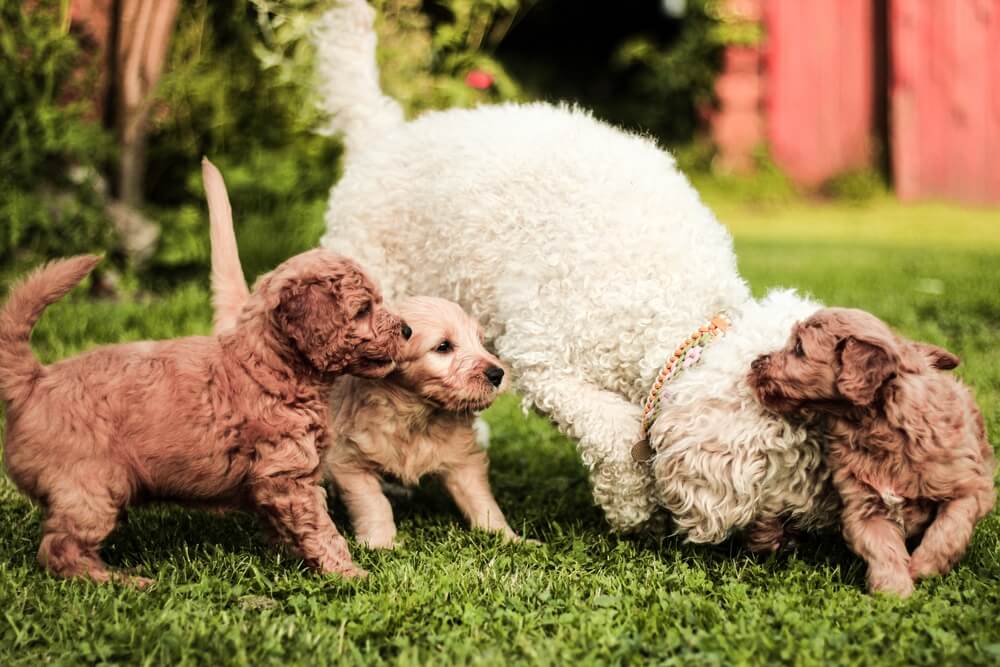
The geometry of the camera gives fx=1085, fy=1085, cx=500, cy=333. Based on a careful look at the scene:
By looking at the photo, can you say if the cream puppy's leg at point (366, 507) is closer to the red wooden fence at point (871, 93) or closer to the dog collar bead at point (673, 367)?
the dog collar bead at point (673, 367)

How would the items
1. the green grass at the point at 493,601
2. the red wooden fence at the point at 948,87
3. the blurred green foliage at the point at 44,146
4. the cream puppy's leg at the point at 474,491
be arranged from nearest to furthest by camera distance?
the green grass at the point at 493,601
the cream puppy's leg at the point at 474,491
the blurred green foliage at the point at 44,146
the red wooden fence at the point at 948,87

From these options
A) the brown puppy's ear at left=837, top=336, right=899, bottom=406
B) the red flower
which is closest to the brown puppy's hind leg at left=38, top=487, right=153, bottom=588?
the brown puppy's ear at left=837, top=336, right=899, bottom=406

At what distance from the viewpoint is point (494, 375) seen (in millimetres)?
4281

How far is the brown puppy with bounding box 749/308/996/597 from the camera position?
11.1 feet

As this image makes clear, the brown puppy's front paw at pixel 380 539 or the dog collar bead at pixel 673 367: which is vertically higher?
the dog collar bead at pixel 673 367

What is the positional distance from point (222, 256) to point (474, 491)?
1.37 metres

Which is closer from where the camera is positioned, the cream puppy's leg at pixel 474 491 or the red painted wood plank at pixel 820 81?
the cream puppy's leg at pixel 474 491

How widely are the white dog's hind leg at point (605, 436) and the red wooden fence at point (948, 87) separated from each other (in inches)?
463

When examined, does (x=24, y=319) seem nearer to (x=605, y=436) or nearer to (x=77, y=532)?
(x=77, y=532)

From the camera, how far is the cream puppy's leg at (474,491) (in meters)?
4.36

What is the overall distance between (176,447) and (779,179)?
12740mm

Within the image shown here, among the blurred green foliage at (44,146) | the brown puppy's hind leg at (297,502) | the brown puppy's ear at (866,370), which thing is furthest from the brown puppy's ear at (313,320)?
the blurred green foliage at (44,146)

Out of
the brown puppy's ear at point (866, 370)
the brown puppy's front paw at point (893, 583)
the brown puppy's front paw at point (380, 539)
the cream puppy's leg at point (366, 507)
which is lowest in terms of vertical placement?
the brown puppy's front paw at point (380, 539)

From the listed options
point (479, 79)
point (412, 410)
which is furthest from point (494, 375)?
point (479, 79)
